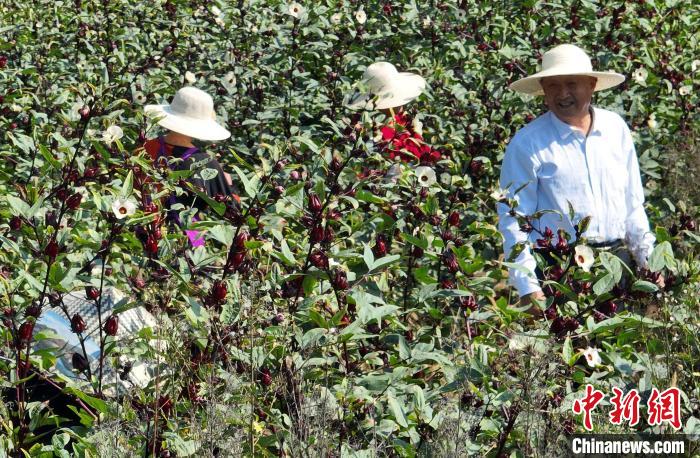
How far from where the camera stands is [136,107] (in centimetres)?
499

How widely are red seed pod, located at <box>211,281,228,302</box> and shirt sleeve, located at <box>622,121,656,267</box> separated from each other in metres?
1.91

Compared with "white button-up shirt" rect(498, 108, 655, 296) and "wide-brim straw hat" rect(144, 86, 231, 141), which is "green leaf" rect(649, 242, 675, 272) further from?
"wide-brim straw hat" rect(144, 86, 231, 141)

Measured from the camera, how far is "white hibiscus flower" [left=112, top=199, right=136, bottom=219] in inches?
95.0

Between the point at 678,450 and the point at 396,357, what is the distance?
715mm

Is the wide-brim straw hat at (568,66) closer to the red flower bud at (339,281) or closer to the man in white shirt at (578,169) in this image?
the man in white shirt at (578,169)

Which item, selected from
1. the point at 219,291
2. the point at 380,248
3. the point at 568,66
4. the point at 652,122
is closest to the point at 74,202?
the point at 219,291

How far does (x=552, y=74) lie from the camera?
385 cm

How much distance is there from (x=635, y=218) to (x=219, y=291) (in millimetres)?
2054

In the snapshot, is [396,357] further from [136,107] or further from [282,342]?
[136,107]

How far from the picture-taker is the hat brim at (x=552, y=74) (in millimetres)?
3859

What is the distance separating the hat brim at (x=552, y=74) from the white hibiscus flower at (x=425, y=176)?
1022 millimetres

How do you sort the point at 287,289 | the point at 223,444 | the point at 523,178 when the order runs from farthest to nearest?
the point at 523,178 → the point at 287,289 → the point at 223,444

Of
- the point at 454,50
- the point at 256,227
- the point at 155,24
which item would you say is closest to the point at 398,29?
the point at 454,50

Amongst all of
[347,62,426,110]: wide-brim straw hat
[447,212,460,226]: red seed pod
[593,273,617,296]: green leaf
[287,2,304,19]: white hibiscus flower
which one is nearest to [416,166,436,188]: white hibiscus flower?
[447,212,460,226]: red seed pod
